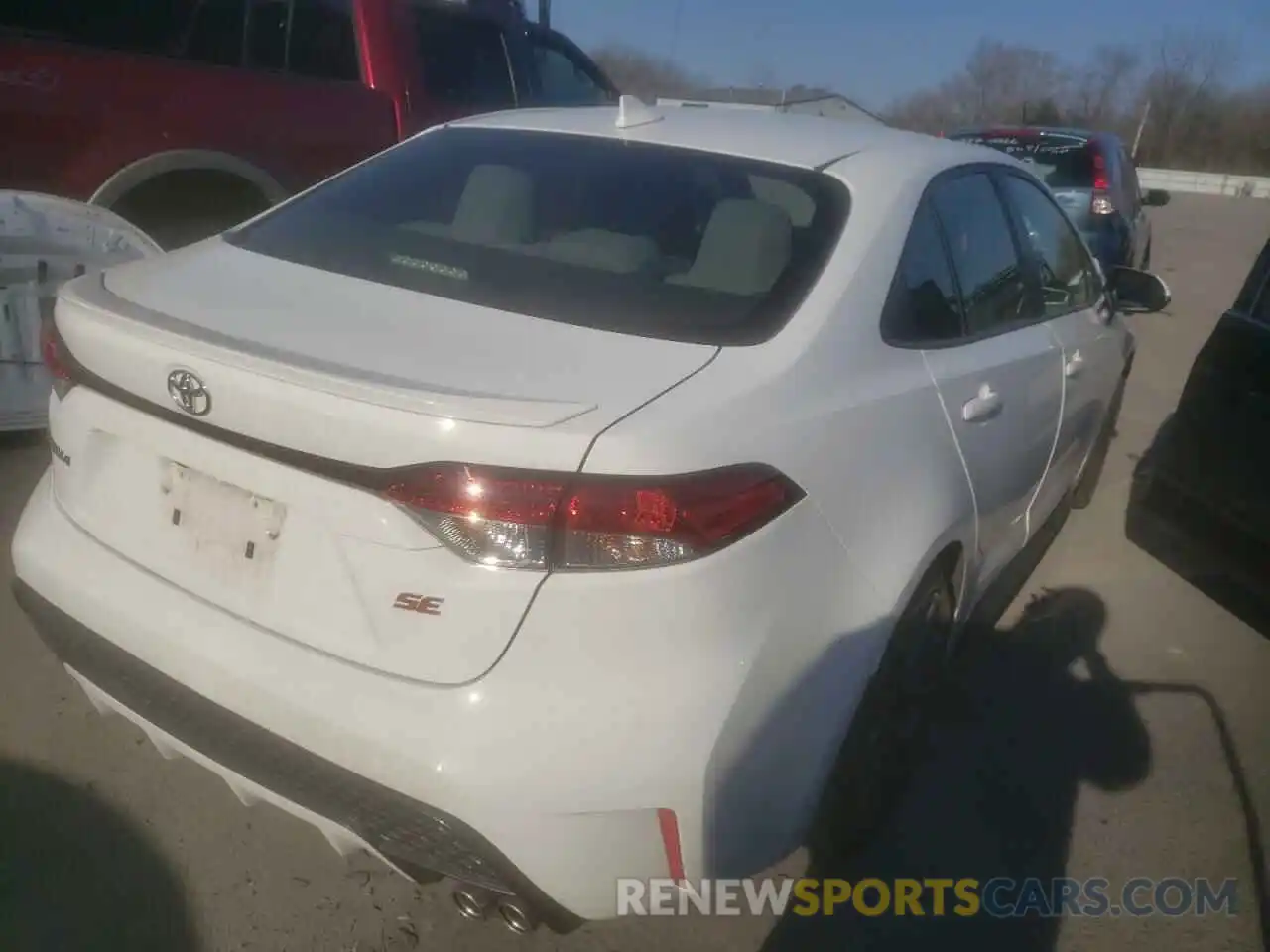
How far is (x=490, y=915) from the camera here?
2076 millimetres

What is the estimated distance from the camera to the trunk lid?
1.68m

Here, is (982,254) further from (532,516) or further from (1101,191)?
(1101,191)

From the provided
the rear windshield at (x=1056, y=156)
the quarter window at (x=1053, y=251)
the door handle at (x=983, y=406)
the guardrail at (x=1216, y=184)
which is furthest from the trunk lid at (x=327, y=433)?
the guardrail at (x=1216, y=184)

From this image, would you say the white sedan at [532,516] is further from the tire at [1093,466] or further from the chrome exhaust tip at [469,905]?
the tire at [1093,466]

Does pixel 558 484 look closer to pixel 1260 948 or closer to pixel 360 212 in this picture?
pixel 360 212

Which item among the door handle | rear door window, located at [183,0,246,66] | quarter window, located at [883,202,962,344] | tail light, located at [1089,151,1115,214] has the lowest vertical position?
tail light, located at [1089,151,1115,214]

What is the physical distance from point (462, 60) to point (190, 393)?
4472 mm

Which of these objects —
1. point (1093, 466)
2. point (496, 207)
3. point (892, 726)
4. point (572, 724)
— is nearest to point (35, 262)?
point (496, 207)

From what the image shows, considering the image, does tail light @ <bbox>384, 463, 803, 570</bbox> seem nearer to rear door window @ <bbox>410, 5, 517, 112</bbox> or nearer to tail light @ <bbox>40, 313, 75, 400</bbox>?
tail light @ <bbox>40, 313, 75, 400</bbox>

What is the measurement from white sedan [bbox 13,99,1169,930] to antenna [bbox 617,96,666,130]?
0.35 m

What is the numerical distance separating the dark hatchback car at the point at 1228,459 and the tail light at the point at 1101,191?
5.64 m

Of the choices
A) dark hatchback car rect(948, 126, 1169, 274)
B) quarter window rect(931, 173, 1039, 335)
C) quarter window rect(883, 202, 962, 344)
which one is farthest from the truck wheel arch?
dark hatchback car rect(948, 126, 1169, 274)

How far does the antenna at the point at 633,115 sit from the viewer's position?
2.87 meters

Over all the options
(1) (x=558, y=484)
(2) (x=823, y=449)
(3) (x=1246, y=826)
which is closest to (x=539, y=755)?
(1) (x=558, y=484)
